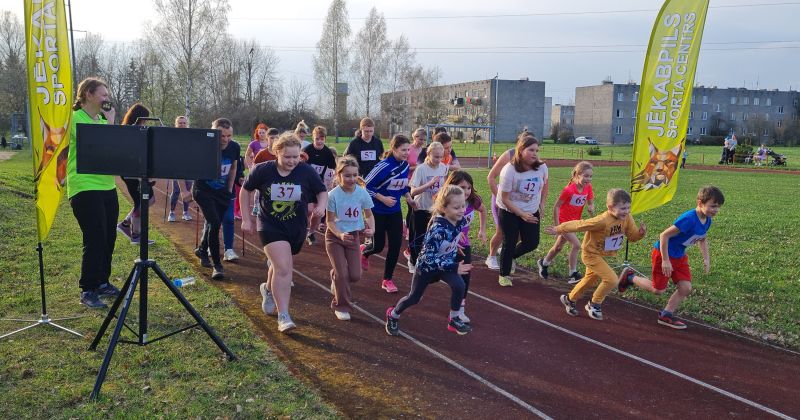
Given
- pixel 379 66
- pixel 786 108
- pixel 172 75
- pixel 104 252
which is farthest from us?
pixel 786 108

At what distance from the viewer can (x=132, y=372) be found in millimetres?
4523

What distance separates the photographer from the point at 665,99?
7.86m

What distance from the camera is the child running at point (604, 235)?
6160mm

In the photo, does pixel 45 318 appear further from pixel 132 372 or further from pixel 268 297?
pixel 268 297

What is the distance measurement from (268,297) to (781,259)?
317 inches

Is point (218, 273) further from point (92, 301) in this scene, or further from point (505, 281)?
point (505, 281)

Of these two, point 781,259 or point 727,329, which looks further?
point 781,259

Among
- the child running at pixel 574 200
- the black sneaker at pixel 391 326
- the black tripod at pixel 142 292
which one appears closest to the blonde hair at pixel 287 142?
the black tripod at pixel 142 292

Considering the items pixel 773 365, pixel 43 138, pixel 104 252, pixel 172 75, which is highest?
pixel 172 75

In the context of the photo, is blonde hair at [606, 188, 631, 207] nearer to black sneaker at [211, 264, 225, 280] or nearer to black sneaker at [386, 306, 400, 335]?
black sneaker at [386, 306, 400, 335]

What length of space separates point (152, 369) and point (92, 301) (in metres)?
1.96

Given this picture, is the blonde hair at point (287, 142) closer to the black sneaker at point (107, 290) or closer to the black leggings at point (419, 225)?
the black leggings at point (419, 225)

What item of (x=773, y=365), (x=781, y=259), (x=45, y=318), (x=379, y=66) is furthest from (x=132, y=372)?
(x=379, y=66)

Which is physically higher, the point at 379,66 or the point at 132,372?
the point at 379,66
